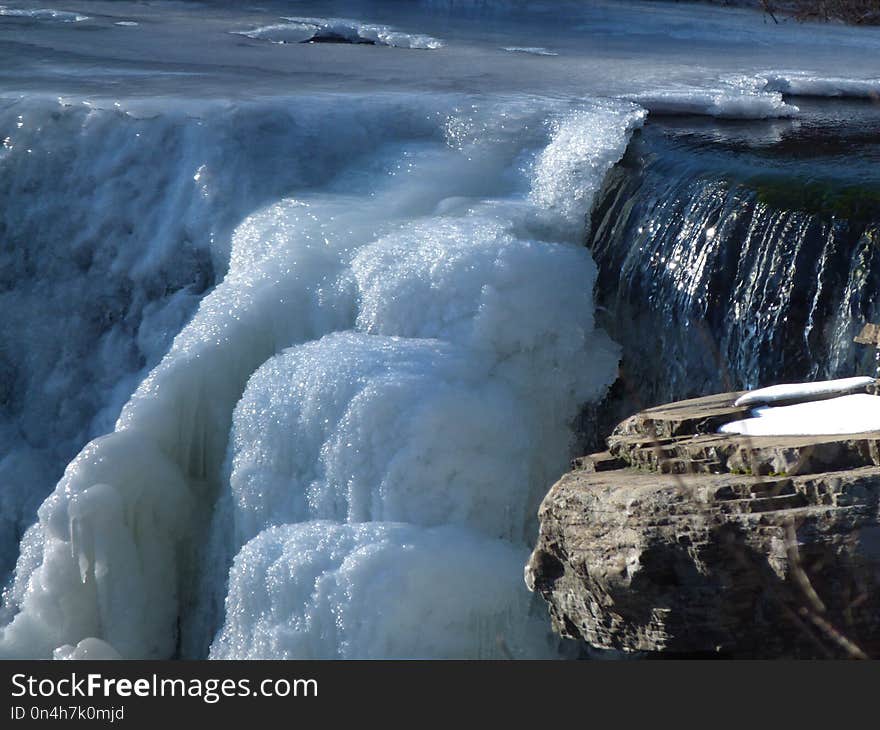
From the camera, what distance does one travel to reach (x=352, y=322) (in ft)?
19.1

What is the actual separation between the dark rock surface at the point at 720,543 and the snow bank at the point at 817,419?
57 millimetres

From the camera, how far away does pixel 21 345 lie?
6.95 m

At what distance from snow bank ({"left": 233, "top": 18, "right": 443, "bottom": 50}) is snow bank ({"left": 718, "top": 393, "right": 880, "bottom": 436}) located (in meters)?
7.92

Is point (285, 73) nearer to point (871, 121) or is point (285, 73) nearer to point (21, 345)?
point (21, 345)

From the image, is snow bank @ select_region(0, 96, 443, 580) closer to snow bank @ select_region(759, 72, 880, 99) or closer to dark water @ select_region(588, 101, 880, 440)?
dark water @ select_region(588, 101, 880, 440)

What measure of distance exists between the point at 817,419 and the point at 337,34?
8.98 metres

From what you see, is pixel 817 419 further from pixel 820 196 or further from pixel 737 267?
pixel 820 196

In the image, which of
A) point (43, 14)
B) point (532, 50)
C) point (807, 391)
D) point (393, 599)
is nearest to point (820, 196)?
point (807, 391)

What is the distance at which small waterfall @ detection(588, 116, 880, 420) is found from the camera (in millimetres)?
5234

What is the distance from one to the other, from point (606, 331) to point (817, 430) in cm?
219

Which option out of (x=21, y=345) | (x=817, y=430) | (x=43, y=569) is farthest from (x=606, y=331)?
(x=21, y=345)

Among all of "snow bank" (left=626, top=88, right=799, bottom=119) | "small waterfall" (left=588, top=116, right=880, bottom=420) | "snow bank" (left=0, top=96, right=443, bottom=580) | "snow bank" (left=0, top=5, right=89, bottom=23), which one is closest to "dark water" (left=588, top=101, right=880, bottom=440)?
"small waterfall" (left=588, top=116, right=880, bottom=420)

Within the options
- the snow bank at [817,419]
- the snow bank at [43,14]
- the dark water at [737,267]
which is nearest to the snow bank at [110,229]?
the dark water at [737,267]

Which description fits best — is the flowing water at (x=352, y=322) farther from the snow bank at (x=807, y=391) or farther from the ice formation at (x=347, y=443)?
the snow bank at (x=807, y=391)
